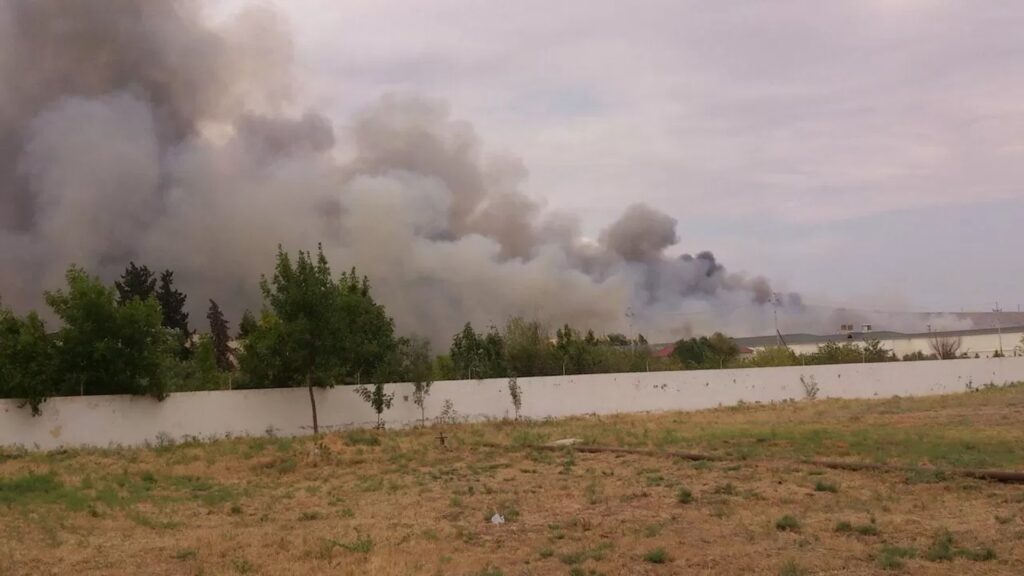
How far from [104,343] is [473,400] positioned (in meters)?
16.4

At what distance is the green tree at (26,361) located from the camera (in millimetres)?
30250

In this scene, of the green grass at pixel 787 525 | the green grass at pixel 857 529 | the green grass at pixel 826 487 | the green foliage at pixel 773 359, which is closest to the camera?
the green grass at pixel 857 529

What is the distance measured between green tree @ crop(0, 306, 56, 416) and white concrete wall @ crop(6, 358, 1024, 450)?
52cm

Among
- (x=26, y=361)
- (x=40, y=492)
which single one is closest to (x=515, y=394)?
(x=26, y=361)

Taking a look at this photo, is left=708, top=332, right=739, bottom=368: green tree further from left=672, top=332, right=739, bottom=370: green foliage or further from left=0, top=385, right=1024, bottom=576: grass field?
left=0, top=385, right=1024, bottom=576: grass field

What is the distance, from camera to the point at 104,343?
31.7 metres

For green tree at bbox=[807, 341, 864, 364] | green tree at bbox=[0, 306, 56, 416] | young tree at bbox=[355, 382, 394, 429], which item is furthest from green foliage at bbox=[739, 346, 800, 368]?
green tree at bbox=[0, 306, 56, 416]

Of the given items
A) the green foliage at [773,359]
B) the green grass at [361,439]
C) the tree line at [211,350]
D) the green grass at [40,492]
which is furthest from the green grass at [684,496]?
the green foliage at [773,359]

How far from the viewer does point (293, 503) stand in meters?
18.2

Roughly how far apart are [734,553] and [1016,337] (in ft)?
325

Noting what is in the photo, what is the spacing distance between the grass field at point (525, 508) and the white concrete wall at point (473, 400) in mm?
2646

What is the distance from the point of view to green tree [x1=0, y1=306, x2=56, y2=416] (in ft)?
99.2

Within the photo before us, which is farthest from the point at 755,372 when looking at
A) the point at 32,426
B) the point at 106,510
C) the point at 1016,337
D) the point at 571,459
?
the point at 1016,337

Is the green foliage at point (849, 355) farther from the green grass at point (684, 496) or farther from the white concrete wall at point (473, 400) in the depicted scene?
the green grass at point (684, 496)
